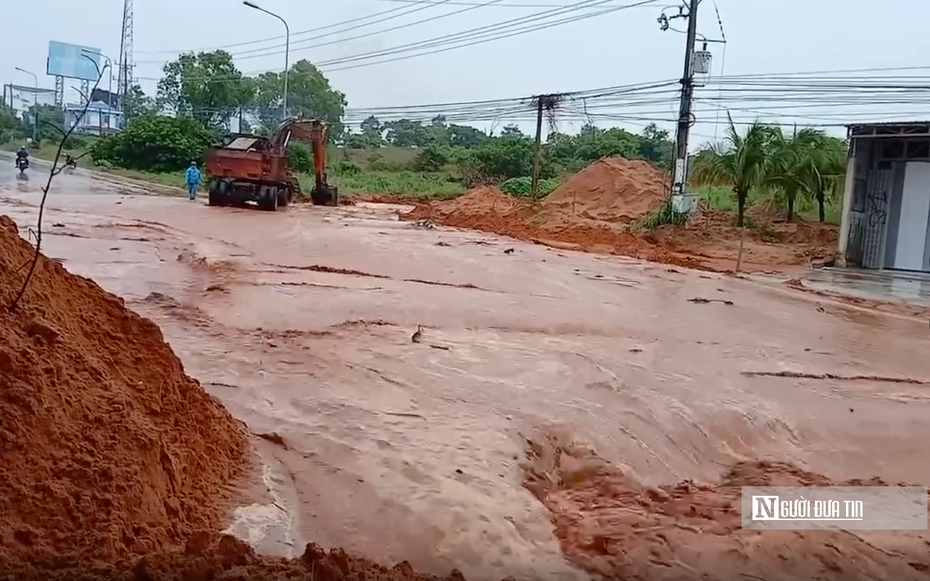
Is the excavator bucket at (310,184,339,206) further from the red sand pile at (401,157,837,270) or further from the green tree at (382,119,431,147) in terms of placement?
the green tree at (382,119,431,147)

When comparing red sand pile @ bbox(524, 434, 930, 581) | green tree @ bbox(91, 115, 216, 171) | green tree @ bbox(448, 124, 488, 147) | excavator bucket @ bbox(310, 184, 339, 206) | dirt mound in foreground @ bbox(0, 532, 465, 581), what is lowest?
red sand pile @ bbox(524, 434, 930, 581)

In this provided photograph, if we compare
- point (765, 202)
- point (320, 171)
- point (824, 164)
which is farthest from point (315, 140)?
point (824, 164)

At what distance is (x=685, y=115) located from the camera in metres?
21.5

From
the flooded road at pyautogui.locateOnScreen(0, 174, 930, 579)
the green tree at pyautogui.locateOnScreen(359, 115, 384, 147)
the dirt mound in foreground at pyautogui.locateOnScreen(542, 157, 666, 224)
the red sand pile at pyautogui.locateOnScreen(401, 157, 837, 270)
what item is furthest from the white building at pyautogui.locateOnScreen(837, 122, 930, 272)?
the green tree at pyautogui.locateOnScreen(359, 115, 384, 147)

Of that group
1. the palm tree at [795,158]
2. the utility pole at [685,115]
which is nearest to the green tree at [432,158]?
the utility pole at [685,115]

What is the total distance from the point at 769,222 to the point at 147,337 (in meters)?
21.6

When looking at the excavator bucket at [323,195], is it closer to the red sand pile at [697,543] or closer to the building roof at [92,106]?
the red sand pile at [697,543]

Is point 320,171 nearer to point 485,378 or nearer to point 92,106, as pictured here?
point 485,378

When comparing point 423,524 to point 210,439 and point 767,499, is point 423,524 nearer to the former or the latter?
point 210,439

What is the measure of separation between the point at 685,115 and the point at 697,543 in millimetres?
18959


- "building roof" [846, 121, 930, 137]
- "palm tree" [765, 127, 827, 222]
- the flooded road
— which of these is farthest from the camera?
"palm tree" [765, 127, 827, 222]

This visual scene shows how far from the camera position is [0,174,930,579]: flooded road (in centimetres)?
424

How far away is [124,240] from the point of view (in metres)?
14.9

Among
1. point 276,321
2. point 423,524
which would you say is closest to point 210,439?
point 423,524
